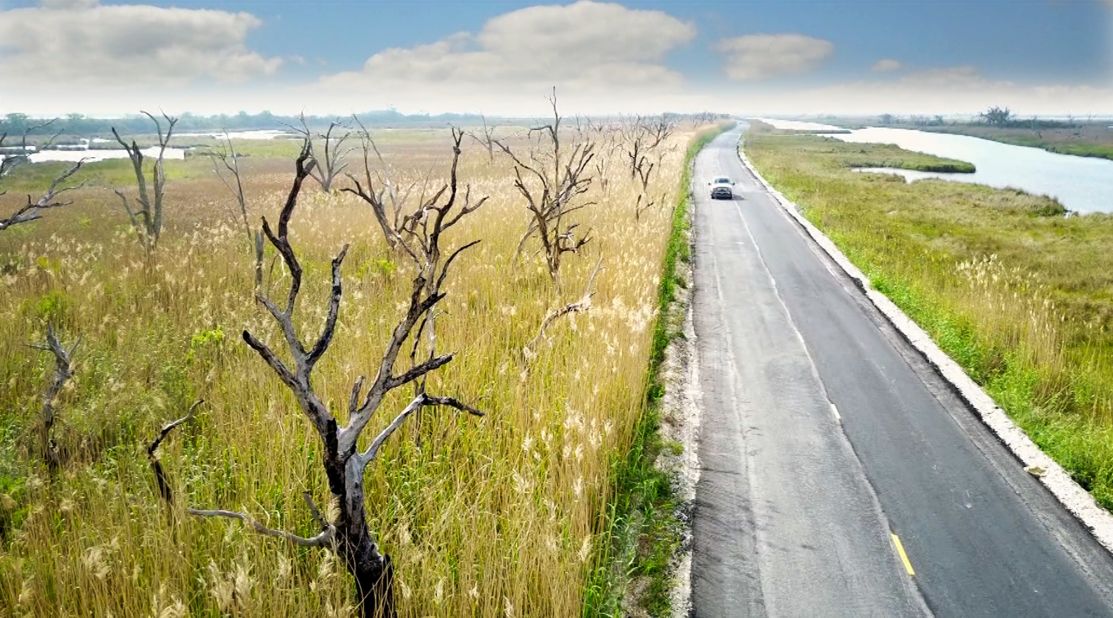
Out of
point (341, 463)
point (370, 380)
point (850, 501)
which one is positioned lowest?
point (850, 501)

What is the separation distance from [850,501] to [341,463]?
5.40 m

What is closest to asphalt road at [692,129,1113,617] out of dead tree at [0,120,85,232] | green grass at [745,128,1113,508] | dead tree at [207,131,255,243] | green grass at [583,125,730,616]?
green grass at [583,125,730,616]

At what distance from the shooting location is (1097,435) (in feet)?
23.6

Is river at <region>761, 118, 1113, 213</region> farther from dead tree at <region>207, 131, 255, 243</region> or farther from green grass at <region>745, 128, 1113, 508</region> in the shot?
dead tree at <region>207, 131, 255, 243</region>

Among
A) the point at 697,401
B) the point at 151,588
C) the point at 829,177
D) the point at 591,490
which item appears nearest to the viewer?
the point at 151,588

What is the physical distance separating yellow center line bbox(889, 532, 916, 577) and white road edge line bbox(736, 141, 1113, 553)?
1895 millimetres

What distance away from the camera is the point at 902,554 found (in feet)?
18.0

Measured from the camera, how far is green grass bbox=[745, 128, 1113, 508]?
789 centimetres

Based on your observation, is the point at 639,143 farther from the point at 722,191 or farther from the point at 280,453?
the point at 280,453

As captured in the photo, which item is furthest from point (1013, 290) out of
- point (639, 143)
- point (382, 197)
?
point (639, 143)

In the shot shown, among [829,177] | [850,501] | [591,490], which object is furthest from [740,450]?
[829,177]

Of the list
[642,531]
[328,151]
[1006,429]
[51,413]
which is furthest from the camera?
[328,151]

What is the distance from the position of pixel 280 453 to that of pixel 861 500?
5692 millimetres

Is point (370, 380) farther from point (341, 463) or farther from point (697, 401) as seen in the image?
point (697, 401)
